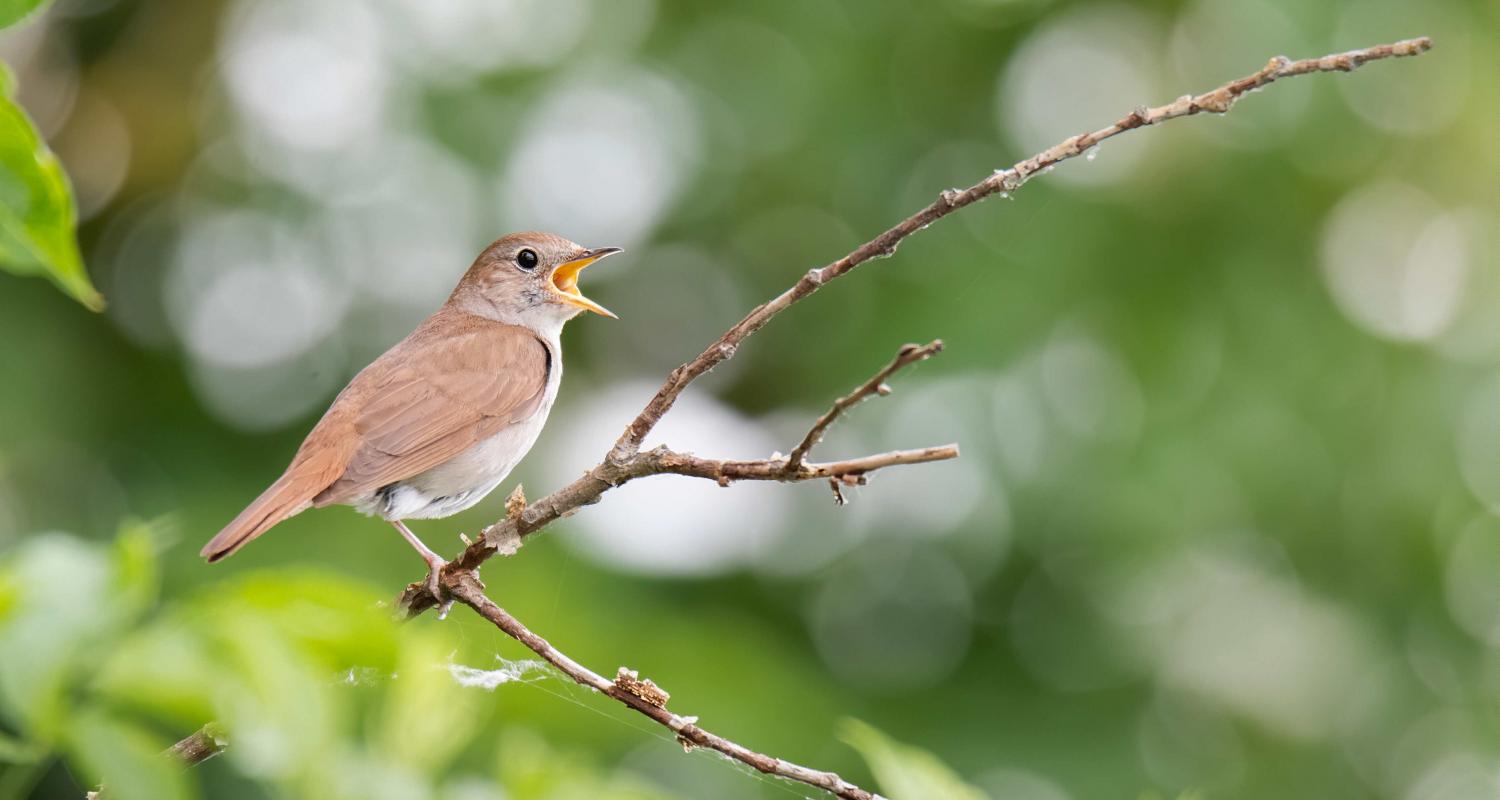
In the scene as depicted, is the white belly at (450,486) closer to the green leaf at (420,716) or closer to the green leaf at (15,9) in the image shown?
the green leaf at (15,9)

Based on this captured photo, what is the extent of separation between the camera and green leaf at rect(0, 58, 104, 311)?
1812 mm

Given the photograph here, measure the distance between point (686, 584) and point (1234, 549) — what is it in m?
3.31

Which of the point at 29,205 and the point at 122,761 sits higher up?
the point at 29,205

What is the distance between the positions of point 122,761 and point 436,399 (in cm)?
403

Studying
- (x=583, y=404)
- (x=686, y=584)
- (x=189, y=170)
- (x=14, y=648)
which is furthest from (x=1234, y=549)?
(x=14, y=648)

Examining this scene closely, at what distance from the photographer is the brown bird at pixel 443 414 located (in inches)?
183

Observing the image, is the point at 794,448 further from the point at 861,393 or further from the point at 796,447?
the point at 861,393

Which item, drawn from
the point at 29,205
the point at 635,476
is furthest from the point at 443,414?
the point at 29,205

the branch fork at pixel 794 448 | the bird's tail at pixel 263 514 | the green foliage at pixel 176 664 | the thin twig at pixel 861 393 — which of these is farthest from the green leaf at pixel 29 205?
the bird's tail at pixel 263 514

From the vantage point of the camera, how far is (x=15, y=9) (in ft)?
5.91

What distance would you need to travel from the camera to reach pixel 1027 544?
8.59m

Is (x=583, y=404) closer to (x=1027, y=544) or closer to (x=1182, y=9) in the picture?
(x=1027, y=544)

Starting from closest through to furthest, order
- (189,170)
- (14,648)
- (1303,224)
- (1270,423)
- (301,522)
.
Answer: (14,648)
(301,522)
(1270,423)
(1303,224)
(189,170)

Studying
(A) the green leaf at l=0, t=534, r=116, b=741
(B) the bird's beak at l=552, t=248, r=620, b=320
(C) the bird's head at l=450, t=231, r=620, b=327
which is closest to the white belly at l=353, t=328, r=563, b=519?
(B) the bird's beak at l=552, t=248, r=620, b=320
